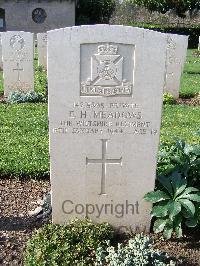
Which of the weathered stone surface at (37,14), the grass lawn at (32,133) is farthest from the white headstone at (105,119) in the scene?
the weathered stone surface at (37,14)

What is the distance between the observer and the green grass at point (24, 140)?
539 cm

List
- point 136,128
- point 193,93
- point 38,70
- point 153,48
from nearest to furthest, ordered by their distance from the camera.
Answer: point 153,48 → point 136,128 → point 193,93 → point 38,70

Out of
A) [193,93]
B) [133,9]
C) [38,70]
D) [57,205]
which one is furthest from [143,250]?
[133,9]

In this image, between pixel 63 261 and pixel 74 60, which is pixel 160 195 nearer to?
pixel 63 261

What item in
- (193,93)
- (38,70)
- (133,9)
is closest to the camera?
(193,93)

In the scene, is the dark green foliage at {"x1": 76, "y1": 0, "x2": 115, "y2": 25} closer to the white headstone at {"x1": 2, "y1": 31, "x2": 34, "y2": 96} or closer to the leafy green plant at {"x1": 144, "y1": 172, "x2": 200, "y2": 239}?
the white headstone at {"x1": 2, "y1": 31, "x2": 34, "y2": 96}

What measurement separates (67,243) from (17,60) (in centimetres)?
747

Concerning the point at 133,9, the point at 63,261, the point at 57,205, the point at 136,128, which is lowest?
the point at 63,261

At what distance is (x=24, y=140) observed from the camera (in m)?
6.49

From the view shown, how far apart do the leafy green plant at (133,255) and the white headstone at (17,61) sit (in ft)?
24.2

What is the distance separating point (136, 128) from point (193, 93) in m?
8.02

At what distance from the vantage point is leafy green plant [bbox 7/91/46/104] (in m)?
9.55

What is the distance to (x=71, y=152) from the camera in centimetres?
371

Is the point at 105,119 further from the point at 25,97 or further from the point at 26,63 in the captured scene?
the point at 26,63
